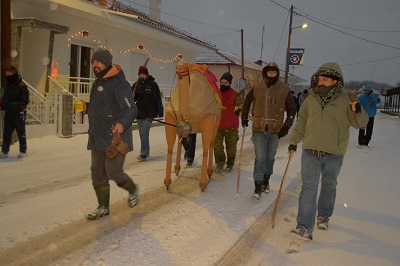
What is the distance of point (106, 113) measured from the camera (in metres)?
3.90

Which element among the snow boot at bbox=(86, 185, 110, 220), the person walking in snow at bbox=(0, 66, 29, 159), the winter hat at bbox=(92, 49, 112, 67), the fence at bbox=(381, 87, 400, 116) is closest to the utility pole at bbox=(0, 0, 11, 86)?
the person walking in snow at bbox=(0, 66, 29, 159)

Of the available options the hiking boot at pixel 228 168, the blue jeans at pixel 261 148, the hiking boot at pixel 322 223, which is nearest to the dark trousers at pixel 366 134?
the hiking boot at pixel 228 168

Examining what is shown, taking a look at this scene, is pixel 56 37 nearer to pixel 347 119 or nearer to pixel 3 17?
pixel 3 17

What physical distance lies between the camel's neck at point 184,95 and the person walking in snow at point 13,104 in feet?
13.4

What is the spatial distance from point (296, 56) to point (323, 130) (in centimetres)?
3116

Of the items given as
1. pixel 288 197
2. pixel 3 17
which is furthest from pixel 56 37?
pixel 288 197

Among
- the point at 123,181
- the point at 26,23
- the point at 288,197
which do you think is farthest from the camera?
the point at 26,23

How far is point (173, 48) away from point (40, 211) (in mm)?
16789

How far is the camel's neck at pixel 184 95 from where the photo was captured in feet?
16.1

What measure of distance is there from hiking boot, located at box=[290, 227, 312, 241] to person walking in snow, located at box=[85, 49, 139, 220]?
2.13 meters

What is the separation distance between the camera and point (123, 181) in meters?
4.12

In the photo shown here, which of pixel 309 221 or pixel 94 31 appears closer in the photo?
pixel 309 221

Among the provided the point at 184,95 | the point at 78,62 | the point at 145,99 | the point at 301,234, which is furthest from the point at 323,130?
the point at 78,62

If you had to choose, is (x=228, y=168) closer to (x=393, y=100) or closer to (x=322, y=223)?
(x=322, y=223)
